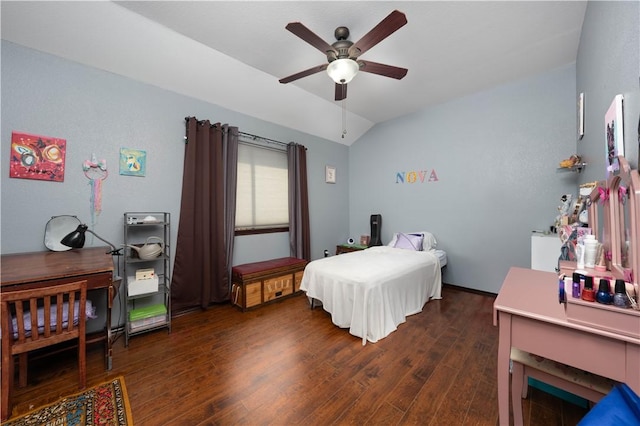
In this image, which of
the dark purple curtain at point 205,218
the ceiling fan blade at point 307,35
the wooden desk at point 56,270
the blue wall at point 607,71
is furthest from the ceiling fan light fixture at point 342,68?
the wooden desk at point 56,270

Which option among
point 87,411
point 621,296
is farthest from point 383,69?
point 87,411

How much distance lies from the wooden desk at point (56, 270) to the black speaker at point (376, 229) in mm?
3660

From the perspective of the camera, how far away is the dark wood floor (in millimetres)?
1438

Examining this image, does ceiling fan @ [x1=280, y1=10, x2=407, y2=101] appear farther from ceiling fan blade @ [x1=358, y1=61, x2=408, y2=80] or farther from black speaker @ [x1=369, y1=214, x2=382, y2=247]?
black speaker @ [x1=369, y1=214, x2=382, y2=247]

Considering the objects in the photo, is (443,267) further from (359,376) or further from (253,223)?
(253,223)

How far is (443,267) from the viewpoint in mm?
3723

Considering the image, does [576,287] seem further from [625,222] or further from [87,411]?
[87,411]

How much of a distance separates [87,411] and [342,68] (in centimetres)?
292

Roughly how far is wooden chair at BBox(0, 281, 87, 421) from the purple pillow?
351cm

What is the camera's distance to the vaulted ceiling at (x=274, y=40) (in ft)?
6.33

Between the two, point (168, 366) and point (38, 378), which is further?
point (168, 366)

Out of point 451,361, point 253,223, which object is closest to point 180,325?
point 253,223

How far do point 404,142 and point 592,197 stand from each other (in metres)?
3.08

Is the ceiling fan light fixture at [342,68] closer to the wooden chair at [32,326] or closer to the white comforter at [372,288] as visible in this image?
the white comforter at [372,288]
